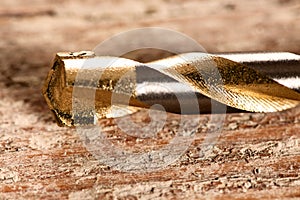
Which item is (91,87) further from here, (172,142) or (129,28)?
(129,28)

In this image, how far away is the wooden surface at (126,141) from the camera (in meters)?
0.69

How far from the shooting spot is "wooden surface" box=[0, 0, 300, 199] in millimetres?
691

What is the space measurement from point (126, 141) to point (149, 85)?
84mm

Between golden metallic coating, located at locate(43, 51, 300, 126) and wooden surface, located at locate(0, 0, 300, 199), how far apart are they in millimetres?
29

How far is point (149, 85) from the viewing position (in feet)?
2.58

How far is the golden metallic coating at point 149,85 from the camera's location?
760 mm

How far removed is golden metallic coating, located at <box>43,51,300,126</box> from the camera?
0.76 m

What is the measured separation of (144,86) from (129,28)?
411 millimetres

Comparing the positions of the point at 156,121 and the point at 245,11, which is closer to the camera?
the point at 156,121

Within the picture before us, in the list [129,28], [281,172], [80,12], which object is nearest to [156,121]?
[281,172]

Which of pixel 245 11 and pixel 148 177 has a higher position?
pixel 245 11

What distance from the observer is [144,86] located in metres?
0.78

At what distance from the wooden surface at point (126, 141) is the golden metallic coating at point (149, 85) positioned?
1.1 inches

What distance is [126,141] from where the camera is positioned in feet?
2.58
